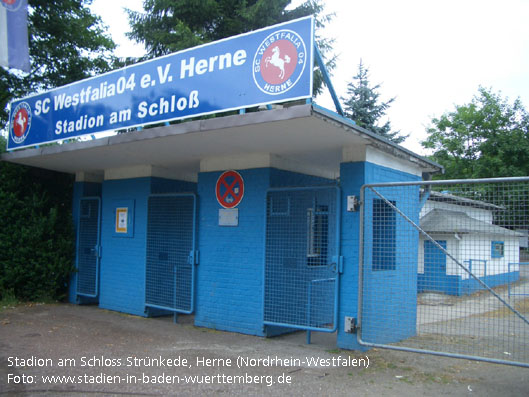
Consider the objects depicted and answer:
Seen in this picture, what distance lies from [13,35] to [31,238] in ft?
14.5

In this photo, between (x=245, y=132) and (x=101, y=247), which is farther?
(x=101, y=247)

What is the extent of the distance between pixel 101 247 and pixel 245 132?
5.35m

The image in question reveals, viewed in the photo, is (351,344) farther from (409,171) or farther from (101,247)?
(101,247)

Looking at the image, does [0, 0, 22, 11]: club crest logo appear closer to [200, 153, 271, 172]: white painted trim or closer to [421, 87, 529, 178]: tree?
[200, 153, 271, 172]: white painted trim

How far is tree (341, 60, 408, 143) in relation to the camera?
20.5 meters

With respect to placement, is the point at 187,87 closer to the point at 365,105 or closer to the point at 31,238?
the point at 31,238

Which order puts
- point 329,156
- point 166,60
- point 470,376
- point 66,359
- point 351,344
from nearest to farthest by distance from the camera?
point 470,376 < point 66,359 < point 351,344 < point 166,60 < point 329,156

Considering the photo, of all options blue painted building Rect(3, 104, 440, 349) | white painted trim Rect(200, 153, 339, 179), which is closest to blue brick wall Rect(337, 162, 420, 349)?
blue painted building Rect(3, 104, 440, 349)

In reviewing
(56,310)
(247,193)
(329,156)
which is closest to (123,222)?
(56,310)

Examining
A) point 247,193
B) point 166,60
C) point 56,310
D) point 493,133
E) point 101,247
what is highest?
point 493,133

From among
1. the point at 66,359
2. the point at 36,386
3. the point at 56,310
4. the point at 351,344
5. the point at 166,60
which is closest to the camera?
the point at 36,386

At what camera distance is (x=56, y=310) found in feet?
31.5

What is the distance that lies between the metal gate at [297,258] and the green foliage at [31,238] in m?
5.50

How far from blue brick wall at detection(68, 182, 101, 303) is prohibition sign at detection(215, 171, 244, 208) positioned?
165 inches
